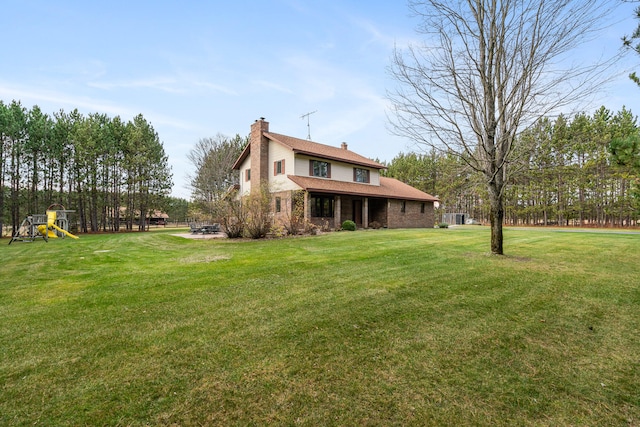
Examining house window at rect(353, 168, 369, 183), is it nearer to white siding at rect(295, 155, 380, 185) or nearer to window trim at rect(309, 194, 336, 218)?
white siding at rect(295, 155, 380, 185)

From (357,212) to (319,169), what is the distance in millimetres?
4851

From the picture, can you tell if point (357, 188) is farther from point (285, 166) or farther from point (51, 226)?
point (51, 226)

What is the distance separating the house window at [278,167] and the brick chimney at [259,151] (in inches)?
29.3

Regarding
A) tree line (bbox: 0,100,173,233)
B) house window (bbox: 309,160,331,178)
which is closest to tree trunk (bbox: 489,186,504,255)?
house window (bbox: 309,160,331,178)

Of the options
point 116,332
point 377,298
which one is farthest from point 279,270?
point 116,332

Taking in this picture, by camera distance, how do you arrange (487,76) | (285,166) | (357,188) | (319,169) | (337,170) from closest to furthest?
1. (487,76)
2. (285,166)
3. (319,169)
4. (357,188)
5. (337,170)

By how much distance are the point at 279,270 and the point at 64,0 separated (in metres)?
12.5

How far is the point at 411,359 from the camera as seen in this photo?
2701 millimetres

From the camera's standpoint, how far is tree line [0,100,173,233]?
2120 centimetres

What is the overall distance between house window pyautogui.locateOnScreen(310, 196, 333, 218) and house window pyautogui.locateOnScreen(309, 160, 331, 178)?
1556mm

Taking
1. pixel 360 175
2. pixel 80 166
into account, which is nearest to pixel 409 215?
pixel 360 175

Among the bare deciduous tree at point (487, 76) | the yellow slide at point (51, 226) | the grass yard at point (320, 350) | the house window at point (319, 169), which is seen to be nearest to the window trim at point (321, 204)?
the house window at point (319, 169)

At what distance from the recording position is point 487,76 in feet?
25.3

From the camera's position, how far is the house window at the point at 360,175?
2205 cm
